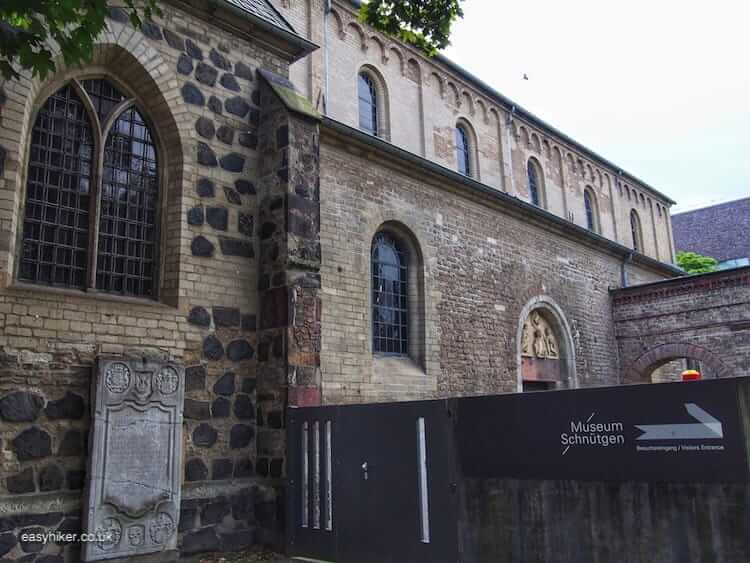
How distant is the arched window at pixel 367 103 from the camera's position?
1744cm

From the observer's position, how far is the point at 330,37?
53.8 feet

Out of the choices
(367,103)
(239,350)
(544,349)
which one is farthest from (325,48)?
(239,350)

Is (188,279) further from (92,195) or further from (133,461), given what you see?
(133,461)

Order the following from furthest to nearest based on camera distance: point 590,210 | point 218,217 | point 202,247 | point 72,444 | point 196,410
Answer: point 590,210, point 218,217, point 202,247, point 196,410, point 72,444

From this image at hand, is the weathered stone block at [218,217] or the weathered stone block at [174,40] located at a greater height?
the weathered stone block at [174,40]

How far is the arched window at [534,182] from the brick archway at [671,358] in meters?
6.48

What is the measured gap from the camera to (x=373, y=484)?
6.89 meters

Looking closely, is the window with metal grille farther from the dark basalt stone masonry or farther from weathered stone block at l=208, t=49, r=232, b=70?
weathered stone block at l=208, t=49, r=232, b=70

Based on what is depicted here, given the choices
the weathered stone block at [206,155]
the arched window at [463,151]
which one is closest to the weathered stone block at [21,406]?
the weathered stone block at [206,155]

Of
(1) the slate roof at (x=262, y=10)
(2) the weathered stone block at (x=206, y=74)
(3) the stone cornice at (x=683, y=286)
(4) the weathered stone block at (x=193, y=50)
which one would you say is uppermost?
(1) the slate roof at (x=262, y=10)

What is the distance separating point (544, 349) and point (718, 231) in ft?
104

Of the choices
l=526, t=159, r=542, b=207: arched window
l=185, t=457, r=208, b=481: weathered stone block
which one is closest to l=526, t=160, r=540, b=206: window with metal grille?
l=526, t=159, r=542, b=207: arched window

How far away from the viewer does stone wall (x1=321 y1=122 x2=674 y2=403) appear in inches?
472

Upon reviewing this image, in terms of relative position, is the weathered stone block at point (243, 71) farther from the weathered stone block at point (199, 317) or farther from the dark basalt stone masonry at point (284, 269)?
the weathered stone block at point (199, 317)
